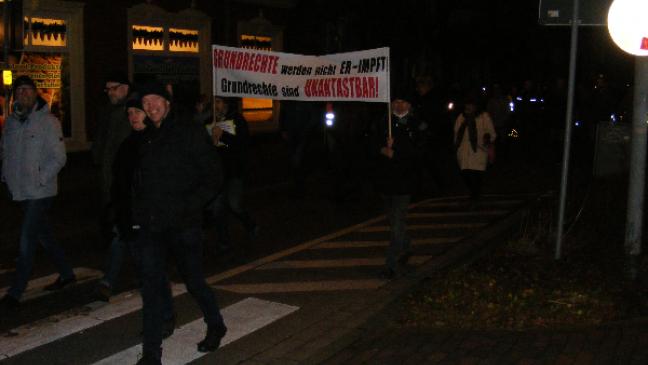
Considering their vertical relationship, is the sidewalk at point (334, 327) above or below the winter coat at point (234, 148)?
below

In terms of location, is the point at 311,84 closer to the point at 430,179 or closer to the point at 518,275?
the point at 518,275

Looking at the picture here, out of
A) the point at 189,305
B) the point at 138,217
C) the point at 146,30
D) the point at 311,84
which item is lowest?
the point at 189,305

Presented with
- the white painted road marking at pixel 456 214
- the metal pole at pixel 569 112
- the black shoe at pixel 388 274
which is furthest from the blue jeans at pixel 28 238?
the white painted road marking at pixel 456 214

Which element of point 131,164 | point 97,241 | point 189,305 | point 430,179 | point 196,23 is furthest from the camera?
point 196,23

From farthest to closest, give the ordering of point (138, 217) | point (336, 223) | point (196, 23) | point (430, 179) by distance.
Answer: point (196, 23), point (430, 179), point (336, 223), point (138, 217)

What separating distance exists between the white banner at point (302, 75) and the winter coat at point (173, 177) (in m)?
3.14

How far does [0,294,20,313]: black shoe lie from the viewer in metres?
6.66

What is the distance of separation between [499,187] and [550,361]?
9.02 metres

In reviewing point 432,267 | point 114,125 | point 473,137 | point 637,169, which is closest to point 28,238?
point 114,125

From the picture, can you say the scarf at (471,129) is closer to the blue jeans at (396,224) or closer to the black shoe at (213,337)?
the blue jeans at (396,224)

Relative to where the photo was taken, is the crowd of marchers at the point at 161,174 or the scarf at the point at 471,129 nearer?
the crowd of marchers at the point at 161,174

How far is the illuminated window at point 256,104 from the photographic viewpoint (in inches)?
892

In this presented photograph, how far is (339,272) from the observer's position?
7.97 m

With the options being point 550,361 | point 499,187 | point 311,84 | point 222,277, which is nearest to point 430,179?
point 499,187
